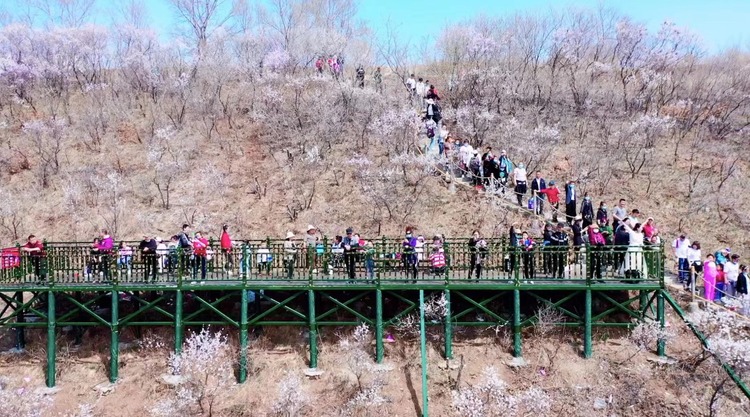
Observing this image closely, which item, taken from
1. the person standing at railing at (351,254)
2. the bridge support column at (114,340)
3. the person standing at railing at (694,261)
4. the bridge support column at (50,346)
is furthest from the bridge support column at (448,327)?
the bridge support column at (50,346)

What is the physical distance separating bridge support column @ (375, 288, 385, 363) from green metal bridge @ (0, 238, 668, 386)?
0.09ft

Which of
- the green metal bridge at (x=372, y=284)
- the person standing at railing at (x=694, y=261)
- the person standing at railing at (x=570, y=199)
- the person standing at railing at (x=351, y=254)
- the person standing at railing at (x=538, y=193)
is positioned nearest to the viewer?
the green metal bridge at (x=372, y=284)

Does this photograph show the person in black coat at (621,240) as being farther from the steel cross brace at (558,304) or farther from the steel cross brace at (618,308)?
the steel cross brace at (558,304)

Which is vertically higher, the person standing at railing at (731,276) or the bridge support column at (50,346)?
the person standing at railing at (731,276)

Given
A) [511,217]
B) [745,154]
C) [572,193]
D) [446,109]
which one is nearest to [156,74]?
[446,109]

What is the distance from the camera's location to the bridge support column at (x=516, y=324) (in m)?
16.3

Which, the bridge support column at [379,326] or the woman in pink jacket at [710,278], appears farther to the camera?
the bridge support column at [379,326]

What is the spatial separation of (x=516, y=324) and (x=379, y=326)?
149 inches

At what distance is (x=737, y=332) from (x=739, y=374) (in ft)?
4.25

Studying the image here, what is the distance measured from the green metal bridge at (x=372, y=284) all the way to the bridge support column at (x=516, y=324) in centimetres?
3

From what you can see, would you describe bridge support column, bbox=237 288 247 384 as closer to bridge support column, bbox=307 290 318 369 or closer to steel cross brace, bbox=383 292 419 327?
bridge support column, bbox=307 290 318 369

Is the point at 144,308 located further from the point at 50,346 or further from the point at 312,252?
the point at 312,252

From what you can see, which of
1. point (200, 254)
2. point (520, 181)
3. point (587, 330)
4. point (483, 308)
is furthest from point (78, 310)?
point (520, 181)

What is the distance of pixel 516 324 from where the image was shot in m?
16.4
